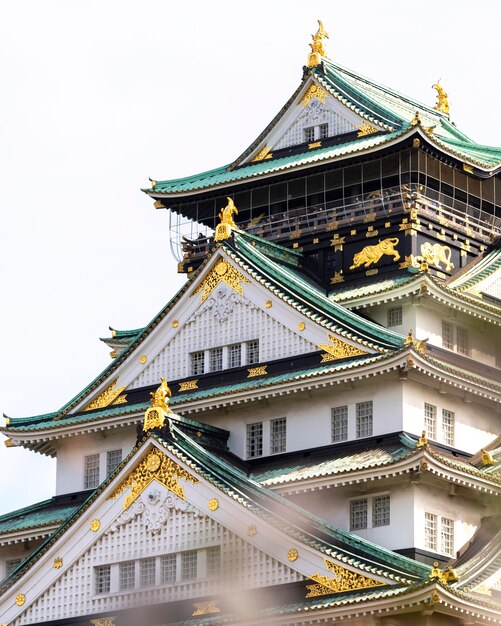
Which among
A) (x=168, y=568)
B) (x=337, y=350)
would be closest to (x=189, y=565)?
(x=168, y=568)

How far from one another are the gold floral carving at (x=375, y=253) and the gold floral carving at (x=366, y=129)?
496cm

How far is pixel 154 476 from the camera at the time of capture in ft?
197

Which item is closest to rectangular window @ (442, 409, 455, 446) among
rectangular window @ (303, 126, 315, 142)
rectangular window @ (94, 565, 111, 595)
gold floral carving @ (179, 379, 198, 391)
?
gold floral carving @ (179, 379, 198, 391)

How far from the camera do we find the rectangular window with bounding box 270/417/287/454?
63.8 m

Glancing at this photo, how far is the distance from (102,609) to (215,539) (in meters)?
5.07

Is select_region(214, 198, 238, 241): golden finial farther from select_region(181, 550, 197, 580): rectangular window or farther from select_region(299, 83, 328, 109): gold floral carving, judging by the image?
select_region(181, 550, 197, 580): rectangular window

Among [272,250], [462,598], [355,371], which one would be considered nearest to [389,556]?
[462,598]

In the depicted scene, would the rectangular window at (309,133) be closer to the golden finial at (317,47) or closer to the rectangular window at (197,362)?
the golden finial at (317,47)

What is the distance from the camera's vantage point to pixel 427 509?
5925cm

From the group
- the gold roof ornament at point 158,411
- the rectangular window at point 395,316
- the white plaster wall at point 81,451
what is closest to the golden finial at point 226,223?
the rectangular window at point 395,316

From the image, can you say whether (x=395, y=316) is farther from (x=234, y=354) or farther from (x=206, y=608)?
(x=206, y=608)

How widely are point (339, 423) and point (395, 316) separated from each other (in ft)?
17.5

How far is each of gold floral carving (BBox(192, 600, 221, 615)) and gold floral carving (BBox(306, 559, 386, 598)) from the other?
3585 millimetres

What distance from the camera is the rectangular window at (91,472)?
67.7 meters
